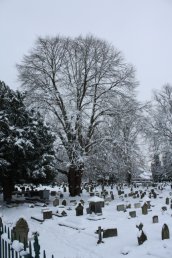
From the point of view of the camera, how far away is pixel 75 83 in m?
25.2

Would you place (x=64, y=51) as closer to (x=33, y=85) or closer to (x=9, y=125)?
(x=33, y=85)

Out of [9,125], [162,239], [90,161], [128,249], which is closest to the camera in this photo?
[128,249]

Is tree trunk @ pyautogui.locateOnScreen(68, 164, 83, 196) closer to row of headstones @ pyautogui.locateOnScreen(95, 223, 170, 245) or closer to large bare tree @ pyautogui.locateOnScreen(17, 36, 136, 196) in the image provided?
large bare tree @ pyautogui.locateOnScreen(17, 36, 136, 196)

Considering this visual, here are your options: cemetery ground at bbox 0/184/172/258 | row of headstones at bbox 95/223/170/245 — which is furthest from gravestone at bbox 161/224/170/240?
cemetery ground at bbox 0/184/172/258

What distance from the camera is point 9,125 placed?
20.3 meters

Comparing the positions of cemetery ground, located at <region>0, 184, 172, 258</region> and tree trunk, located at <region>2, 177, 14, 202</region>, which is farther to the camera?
tree trunk, located at <region>2, 177, 14, 202</region>

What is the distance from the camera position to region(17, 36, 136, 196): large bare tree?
24.2 m

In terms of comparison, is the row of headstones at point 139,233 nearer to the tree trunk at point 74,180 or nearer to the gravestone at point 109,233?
the gravestone at point 109,233

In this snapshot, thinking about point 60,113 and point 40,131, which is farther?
point 60,113

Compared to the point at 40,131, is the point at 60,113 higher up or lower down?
higher up

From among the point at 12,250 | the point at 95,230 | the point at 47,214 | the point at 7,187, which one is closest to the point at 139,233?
the point at 95,230

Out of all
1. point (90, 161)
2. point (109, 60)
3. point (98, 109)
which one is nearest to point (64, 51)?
point (109, 60)

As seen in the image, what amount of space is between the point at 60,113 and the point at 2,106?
5.46 m

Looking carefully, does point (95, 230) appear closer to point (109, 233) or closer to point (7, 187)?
point (109, 233)
